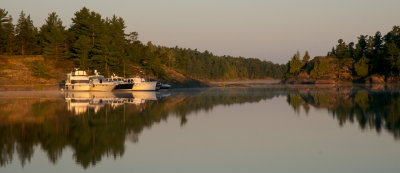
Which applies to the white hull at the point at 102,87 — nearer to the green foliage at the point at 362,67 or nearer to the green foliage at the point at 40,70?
the green foliage at the point at 40,70

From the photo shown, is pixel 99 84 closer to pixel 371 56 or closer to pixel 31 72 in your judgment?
pixel 31 72

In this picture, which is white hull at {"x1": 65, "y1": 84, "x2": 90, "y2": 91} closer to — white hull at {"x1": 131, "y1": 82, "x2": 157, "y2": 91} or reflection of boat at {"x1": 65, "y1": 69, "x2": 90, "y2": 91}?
reflection of boat at {"x1": 65, "y1": 69, "x2": 90, "y2": 91}

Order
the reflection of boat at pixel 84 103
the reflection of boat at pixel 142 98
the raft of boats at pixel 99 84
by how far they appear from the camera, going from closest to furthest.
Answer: the reflection of boat at pixel 84 103 → the reflection of boat at pixel 142 98 → the raft of boats at pixel 99 84

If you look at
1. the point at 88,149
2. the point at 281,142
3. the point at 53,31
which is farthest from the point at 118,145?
the point at 53,31

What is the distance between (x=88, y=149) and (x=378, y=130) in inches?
608

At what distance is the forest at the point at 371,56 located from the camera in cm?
15288

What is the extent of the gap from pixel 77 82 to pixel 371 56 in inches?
5121

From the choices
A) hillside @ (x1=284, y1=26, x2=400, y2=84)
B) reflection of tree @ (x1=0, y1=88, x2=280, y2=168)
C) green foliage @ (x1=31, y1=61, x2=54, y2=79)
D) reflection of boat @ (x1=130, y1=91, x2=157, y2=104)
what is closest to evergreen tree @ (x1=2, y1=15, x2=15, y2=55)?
green foliage @ (x1=31, y1=61, x2=54, y2=79)

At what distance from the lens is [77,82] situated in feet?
304

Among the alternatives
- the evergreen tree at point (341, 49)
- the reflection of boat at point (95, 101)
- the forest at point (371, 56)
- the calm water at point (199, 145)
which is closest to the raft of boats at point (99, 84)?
the reflection of boat at point (95, 101)

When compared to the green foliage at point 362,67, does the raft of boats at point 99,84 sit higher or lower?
lower

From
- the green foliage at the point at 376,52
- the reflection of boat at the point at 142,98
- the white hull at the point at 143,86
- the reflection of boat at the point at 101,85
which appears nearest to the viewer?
the reflection of boat at the point at 142,98

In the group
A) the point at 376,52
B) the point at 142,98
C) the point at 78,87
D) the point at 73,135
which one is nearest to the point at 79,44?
the point at 78,87

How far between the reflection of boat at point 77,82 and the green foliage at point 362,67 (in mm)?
115404
